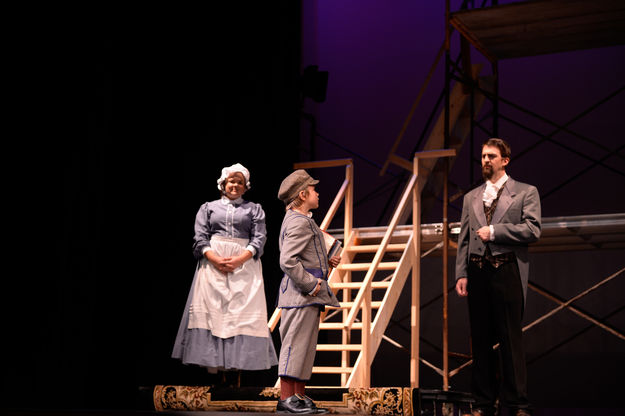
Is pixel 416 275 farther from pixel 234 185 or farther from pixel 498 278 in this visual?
pixel 234 185

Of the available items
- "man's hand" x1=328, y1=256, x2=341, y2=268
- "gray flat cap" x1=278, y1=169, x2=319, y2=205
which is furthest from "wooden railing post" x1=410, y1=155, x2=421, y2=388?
"gray flat cap" x1=278, y1=169, x2=319, y2=205

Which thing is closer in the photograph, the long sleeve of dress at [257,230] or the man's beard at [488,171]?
the man's beard at [488,171]

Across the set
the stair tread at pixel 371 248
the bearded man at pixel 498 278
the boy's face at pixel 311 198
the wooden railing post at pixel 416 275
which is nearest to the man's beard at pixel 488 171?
the bearded man at pixel 498 278

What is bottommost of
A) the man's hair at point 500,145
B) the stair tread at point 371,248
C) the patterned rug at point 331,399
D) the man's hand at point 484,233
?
the patterned rug at point 331,399

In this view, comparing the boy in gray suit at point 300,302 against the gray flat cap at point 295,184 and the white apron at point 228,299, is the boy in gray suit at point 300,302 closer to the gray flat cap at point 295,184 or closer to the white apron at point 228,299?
the gray flat cap at point 295,184

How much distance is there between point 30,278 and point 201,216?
3.69ft

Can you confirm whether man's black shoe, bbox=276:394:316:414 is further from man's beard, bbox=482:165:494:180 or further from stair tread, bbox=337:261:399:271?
stair tread, bbox=337:261:399:271

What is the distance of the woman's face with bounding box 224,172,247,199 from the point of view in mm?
4871

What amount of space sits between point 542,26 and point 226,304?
3.52m

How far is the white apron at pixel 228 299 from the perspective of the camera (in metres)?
4.62

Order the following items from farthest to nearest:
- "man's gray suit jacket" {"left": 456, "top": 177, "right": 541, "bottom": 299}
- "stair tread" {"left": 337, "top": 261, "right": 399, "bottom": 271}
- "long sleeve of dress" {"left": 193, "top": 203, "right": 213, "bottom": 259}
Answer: "stair tread" {"left": 337, "top": 261, "right": 399, "bottom": 271} → "long sleeve of dress" {"left": 193, "top": 203, "right": 213, "bottom": 259} → "man's gray suit jacket" {"left": 456, "top": 177, "right": 541, "bottom": 299}

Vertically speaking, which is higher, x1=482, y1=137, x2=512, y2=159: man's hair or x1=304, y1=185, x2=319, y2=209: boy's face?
x1=482, y1=137, x2=512, y2=159: man's hair

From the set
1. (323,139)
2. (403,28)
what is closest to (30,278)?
(323,139)

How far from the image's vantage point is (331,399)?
4289 millimetres
